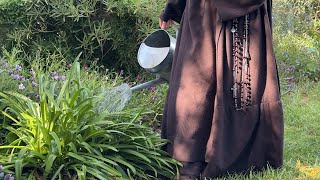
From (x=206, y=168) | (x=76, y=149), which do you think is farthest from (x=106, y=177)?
(x=206, y=168)

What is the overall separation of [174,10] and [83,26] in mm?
1802

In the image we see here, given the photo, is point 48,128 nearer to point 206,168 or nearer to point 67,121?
point 67,121

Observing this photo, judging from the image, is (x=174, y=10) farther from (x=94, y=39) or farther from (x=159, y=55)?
(x=94, y=39)

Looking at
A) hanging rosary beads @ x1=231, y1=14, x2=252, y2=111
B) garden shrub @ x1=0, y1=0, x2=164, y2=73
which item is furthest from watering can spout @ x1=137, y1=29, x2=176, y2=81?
garden shrub @ x1=0, y1=0, x2=164, y2=73

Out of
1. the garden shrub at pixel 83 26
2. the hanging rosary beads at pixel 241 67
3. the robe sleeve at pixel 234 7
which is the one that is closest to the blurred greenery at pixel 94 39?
the garden shrub at pixel 83 26

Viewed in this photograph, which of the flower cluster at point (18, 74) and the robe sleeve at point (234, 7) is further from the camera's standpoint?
the flower cluster at point (18, 74)

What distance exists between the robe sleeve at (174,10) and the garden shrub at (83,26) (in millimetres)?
1483

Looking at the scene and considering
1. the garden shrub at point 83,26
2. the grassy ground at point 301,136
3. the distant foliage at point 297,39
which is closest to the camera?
the grassy ground at point 301,136

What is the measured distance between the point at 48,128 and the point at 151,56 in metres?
1.10

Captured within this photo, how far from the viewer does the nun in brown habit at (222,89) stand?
3.32 m

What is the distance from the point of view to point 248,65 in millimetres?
3369

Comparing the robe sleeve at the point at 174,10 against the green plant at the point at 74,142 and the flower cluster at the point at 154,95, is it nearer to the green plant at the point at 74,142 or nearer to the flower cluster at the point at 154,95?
the green plant at the point at 74,142

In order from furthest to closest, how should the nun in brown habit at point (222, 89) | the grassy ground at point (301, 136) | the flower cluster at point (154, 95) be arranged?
the flower cluster at point (154, 95)
the grassy ground at point (301, 136)
the nun in brown habit at point (222, 89)

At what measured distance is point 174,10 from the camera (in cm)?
367
